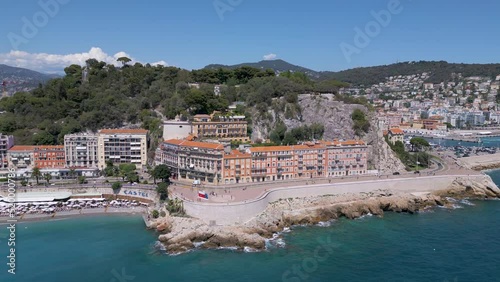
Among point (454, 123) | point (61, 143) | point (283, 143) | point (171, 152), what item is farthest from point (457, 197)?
point (454, 123)

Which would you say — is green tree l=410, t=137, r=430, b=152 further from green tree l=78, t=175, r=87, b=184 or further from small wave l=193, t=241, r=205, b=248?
green tree l=78, t=175, r=87, b=184

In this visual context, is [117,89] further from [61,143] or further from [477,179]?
[477,179]

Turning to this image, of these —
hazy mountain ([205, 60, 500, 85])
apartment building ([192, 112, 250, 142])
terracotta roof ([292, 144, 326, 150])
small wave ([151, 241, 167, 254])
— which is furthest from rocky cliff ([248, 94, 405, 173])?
hazy mountain ([205, 60, 500, 85])

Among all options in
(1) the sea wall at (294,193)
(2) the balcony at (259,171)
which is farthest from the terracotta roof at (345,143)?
(2) the balcony at (259,171)

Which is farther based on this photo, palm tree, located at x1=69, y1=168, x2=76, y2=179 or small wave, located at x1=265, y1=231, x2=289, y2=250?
palm tree, located at x1=69, y1=168, x2=76, y2=179

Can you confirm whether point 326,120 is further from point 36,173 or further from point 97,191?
point 36,173

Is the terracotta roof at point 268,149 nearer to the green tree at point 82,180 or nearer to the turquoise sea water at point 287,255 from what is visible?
the turquoise sea water at point 287,255

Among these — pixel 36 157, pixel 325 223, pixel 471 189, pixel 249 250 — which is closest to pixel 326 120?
pixel 471 189
